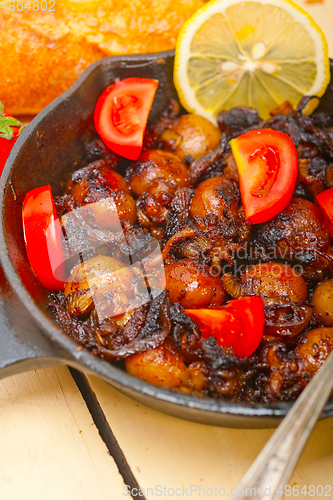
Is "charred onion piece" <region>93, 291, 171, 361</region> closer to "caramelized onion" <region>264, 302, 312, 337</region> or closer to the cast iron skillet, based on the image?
the cast iron skillet

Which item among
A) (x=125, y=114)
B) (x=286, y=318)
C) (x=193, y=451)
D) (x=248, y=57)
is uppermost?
(x=248, y=57)

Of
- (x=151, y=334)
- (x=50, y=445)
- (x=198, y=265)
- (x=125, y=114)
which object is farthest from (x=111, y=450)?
(x=125, y=114)

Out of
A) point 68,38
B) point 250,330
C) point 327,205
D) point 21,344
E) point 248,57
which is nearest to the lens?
point 21,344

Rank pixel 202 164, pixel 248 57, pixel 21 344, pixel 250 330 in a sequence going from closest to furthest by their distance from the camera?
1. pixel 21 344
2. pixel 250 330
3. pixel 202 164
4. pixel 248 57

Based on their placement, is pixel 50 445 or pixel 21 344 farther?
pixel 50 445

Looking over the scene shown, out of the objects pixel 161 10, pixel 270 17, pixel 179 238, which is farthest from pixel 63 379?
pixel 161 10

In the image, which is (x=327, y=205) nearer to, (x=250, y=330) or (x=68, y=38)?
(x=250, y=330)
